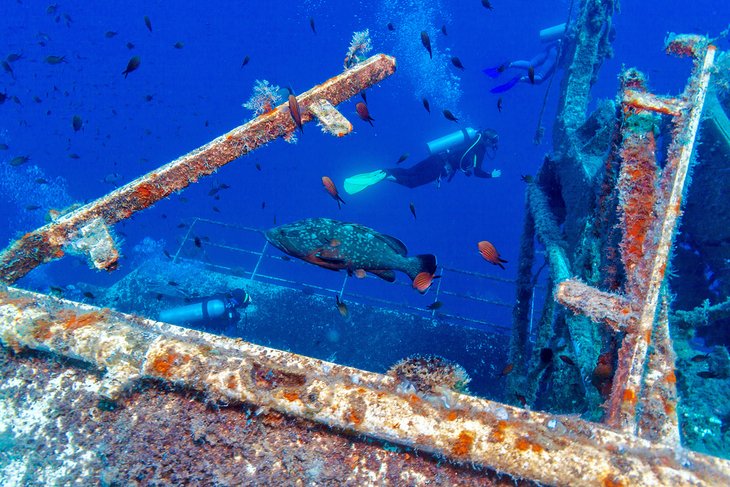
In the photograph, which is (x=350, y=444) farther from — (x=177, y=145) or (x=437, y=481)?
(x=177, y=145)

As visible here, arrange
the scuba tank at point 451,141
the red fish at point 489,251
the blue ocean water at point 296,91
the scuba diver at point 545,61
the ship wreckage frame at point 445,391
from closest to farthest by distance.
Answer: the ship wreckage frame at point 445,391 < the red fish at point 489,251 < the scuba diver at point 545,61 < the scuba tank at point 451,141 < the blue ocean water at point 296,91

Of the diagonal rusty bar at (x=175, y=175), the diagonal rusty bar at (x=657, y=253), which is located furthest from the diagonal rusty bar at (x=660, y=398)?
the diagonal rusty bar at (x=175, y=175)

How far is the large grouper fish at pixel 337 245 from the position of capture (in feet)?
12.2

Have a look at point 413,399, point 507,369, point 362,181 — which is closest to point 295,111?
point 413,399

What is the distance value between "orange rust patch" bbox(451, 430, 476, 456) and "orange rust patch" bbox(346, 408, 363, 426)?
0.36 metres

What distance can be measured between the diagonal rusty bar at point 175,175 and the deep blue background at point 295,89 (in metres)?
41.4

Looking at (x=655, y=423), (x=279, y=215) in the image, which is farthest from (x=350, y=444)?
(x=279, y=215)

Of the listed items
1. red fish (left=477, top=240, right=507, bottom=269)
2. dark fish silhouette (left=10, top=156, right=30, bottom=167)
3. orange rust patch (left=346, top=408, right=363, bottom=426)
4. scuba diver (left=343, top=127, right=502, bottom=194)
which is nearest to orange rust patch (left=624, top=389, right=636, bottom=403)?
orange rust patch (left=346, top=408, right=363, bottom=426)

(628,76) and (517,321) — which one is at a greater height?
(628,76)

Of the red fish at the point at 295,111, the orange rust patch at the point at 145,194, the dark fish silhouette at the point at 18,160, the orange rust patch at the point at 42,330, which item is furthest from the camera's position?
the dark fish silhouette at the point at 18,160

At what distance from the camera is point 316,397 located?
4.90ft

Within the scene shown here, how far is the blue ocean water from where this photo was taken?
174 ft

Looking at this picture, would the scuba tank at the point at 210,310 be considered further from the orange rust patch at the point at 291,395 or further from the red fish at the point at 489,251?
the orange rust patch at the point at 291,395

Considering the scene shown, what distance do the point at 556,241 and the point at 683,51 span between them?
Answer: 217cm
